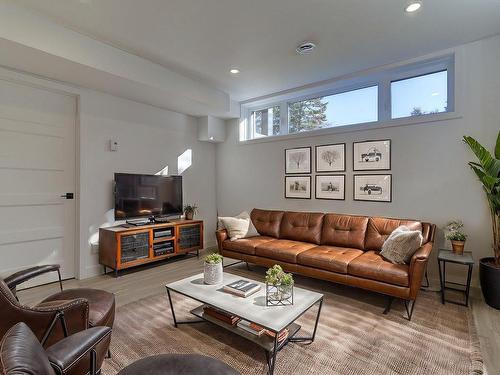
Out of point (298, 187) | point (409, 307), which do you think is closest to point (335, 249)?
point (409, 307)

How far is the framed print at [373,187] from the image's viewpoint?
3613mm

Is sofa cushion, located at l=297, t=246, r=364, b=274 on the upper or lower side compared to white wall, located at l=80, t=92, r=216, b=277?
lower

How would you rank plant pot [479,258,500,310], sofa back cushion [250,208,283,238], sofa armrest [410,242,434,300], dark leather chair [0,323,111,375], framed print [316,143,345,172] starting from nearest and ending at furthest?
1. dark leather chair [0,323,111,375]
2. sofa armrest [410,242,434,300]
3. plant pot [479,258,500,310]
4. framed print [316,143,345,172]
5. sofa back cushion [250,208,283,238]

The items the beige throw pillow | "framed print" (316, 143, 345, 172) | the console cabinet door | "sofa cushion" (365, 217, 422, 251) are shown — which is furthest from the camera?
the console cabinet door

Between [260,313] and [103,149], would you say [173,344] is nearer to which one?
[260,313]

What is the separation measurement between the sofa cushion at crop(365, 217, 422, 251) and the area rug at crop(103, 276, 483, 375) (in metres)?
0.75

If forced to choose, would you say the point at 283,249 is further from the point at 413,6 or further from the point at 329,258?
the point at 413,6

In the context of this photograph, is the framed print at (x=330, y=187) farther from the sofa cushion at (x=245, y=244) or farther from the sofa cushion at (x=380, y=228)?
the sofa cushion at (x=245, y=244)

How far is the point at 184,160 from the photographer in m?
5.02

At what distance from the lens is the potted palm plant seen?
2604mm

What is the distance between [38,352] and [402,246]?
2936 mm

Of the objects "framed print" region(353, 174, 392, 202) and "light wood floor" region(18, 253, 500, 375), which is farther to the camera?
"framed print" region(353, 174, 392, 202)

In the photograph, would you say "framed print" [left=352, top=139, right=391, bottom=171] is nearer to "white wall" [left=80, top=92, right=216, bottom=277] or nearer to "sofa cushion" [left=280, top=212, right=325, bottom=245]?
"sofa cushion" [left=280, top=212, right=325, bottom=245]

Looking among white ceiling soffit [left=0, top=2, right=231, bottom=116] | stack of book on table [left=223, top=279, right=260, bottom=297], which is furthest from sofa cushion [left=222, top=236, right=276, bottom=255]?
white ceiling soffit [left=0, top=2, right=231, bottom=116]
